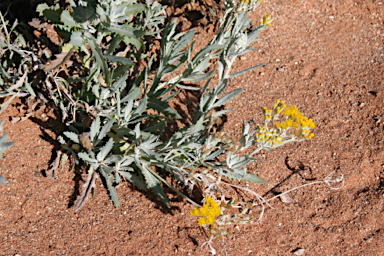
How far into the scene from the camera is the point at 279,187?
3.07m

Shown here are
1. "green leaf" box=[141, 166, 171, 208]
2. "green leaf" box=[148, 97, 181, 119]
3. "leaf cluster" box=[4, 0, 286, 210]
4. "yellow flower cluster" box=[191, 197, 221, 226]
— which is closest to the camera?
"yellow flower cluster" box=[191, 197, 221, 226]

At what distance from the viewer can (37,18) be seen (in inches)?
131

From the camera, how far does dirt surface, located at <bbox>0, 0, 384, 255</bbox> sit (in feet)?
8.73

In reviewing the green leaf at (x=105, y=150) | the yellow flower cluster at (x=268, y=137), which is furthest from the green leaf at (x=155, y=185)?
the yellow flower cluster at (x=268, y=137)

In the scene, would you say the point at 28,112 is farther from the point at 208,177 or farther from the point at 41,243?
the point at 208,177

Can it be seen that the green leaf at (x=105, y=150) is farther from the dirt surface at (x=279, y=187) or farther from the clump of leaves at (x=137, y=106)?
the dirt surface at (x=279, y=187)

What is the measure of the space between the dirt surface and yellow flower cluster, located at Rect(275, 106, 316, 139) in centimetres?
70

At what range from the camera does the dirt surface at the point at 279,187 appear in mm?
2660

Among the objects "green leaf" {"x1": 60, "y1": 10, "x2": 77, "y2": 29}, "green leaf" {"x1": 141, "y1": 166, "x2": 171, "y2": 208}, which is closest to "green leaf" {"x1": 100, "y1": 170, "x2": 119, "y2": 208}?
"green leaf" {"x1": 141, "y1": 166, "x2": 171, "y2": 208}

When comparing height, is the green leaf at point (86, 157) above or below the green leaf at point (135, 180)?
above

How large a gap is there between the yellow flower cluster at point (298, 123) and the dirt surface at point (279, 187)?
0.70 metres

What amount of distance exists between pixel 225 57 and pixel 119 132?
2.89ft

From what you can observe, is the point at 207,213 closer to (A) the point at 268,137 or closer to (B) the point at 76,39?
(A) the point at 268,137

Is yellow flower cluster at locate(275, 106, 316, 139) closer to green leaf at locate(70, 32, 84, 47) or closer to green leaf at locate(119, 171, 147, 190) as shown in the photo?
green leaf at locate(119, 171, 147, 190)
